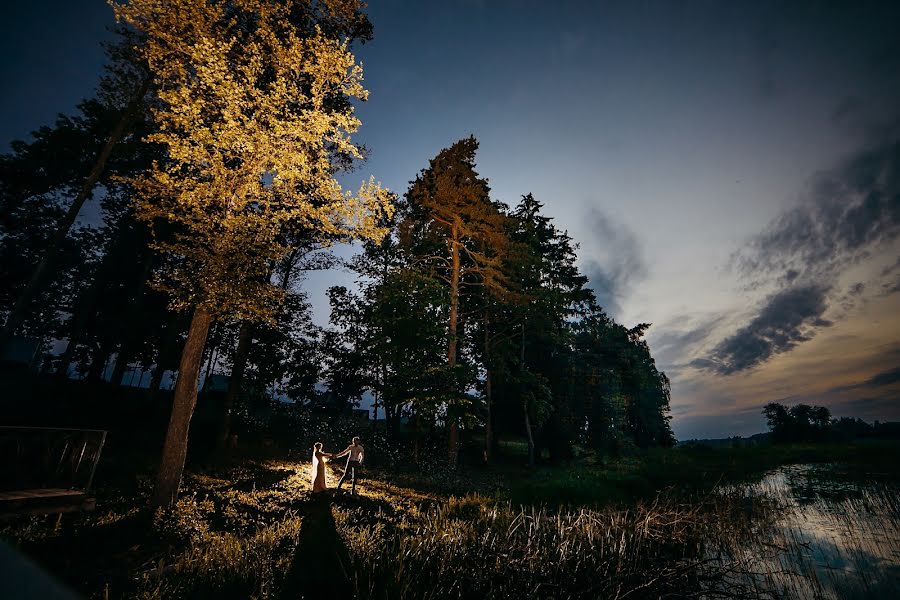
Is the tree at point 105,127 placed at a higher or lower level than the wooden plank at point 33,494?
higher

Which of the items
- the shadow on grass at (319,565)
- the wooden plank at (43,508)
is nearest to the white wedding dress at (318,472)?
the shadow on grass at (319,565)

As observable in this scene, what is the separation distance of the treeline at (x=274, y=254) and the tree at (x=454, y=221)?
12cm

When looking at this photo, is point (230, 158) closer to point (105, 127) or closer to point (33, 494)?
point (33, 494)

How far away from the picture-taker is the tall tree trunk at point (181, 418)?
847 centimetres

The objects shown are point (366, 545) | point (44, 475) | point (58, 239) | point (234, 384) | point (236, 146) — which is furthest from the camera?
point (234, 384)

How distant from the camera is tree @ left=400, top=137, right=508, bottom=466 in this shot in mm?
18844

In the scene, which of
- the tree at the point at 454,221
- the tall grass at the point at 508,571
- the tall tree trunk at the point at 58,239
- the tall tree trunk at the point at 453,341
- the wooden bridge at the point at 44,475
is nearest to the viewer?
the tall grass at the point at 508,571

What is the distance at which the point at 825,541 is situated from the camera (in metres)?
9.59

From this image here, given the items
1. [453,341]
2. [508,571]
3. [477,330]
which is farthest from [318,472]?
[477,330]

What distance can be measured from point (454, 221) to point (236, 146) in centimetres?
1204

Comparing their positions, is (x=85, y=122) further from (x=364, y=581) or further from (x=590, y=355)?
(x=590, y=355)

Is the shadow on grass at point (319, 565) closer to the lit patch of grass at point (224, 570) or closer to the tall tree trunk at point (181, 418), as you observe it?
the lit patch of grass at point (224, 570)

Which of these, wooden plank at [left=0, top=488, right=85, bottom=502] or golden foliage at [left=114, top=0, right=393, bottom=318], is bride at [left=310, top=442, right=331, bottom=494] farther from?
wooden plank at [left=0, top=488, right=85, bottom=502]

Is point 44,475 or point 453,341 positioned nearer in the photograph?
point 44,475
